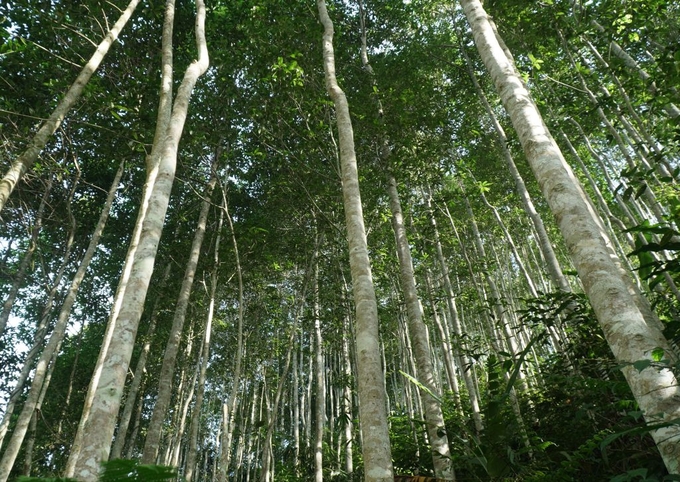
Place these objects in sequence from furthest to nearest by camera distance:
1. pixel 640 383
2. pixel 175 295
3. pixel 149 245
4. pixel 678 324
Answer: pixel 175 295, pixel 149 245, pixel 678 324, pixel 640 383

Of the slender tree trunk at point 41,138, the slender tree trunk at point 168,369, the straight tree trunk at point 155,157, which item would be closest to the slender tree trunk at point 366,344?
the straight tree trunk at point 155,157

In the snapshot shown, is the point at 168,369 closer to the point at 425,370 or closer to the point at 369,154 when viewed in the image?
the point at 425,370

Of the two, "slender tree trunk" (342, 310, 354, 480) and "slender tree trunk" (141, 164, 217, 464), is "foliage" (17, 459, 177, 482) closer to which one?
"slender tree trunk" (342, 310, 354, 480)

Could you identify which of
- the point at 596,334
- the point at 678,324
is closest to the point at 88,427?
the point at 678,324

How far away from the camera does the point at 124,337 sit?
125 inches

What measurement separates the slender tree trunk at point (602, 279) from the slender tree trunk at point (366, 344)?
1737 mm

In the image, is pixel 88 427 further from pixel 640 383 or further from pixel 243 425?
pixel 243 425

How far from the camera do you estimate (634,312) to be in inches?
82.4

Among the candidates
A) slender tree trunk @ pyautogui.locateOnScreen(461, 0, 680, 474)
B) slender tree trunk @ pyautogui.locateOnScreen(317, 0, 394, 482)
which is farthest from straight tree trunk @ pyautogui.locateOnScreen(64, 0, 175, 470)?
slender tree trunk @ pyautogui.locateOnScreen(461, 0, 680, 474)

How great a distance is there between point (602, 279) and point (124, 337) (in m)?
3.24

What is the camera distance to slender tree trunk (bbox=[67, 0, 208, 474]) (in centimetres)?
271

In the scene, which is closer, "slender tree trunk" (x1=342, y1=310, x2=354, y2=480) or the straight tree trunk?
the straight tree trunk

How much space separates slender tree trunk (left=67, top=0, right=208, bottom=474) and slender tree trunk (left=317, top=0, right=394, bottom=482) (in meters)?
1.82

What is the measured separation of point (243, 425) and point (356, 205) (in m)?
14.5
